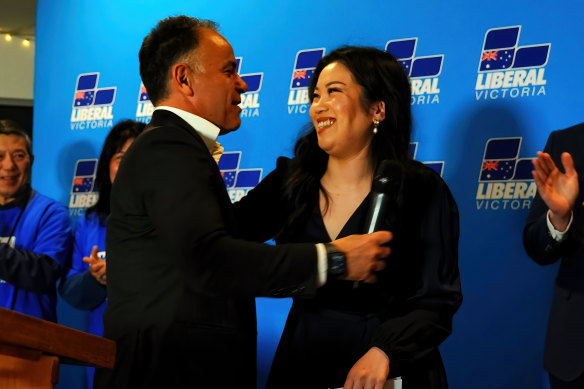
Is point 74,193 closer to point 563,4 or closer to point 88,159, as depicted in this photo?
point 88,159

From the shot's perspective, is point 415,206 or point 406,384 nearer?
point 406,384

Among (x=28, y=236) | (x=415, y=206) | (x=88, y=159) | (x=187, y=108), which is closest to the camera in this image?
(x=187, y=108)

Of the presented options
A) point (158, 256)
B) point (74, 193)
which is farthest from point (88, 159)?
point (158, 256)

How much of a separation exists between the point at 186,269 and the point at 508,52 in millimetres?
1925

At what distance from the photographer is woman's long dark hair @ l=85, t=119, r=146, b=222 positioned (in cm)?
347

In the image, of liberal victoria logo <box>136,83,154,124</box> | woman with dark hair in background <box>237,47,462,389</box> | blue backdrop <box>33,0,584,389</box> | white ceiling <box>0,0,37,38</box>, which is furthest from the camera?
white ceiling <box>0,0,37,38</box>

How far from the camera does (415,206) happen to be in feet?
6.63

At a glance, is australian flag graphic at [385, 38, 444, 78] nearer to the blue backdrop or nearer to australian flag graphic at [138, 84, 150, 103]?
the blue backdrop

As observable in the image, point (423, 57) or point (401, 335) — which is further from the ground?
point (423, 57)

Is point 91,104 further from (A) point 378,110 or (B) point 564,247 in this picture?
(B) point 564,247

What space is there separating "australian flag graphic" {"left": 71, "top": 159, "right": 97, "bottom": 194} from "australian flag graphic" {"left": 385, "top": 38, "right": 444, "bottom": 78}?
2.08 metres

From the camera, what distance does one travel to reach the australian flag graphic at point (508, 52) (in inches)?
111

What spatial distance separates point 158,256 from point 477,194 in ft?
5.67

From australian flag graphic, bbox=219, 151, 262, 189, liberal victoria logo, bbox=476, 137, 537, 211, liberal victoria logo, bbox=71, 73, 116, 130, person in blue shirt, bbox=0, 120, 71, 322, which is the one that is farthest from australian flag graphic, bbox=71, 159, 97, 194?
liberal victoria logo, bbox=476, 137, 537, 211
